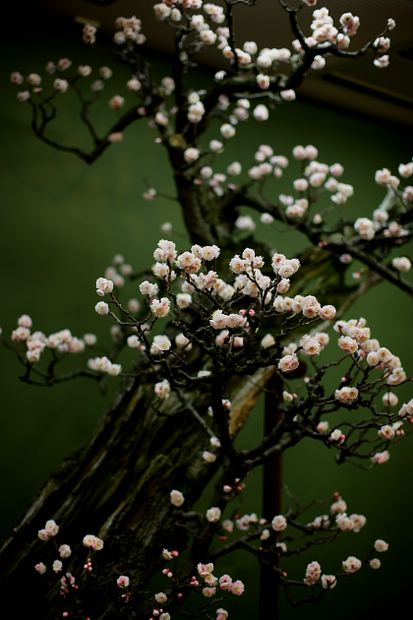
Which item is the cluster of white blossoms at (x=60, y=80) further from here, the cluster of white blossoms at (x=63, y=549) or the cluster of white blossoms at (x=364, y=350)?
the cluster of white blossoms at (x=63, y=549)

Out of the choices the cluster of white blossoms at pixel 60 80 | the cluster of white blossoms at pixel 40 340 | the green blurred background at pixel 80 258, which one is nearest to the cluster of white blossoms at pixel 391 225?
the green blurred background at pixel 80 258

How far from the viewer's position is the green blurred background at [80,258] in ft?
12.5

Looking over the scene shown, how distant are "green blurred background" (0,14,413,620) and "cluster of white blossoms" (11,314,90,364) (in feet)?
0.87

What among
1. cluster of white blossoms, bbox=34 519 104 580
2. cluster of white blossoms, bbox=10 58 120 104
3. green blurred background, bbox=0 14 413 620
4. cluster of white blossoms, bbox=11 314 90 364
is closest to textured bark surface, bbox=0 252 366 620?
cluster of white blossoms, bbox=34 519 104 580

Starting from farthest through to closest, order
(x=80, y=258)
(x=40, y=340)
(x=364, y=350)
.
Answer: (x=80, y=258)
(x=40, y=340)
(x=364, y=350)

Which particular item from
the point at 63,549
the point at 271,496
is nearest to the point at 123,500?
the point at 63,549

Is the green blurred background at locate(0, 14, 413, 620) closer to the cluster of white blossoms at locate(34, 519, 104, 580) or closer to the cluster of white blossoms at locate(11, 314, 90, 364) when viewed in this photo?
the cluster of white blossoms at locate(11, 314, 90, 364)

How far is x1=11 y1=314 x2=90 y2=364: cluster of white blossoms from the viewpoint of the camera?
3289 mm

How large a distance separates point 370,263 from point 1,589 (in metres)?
2.27

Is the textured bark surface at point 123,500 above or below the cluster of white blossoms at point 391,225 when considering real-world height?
below

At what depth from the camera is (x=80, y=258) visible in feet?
13.3

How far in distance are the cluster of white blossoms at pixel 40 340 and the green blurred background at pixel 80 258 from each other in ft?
0.87

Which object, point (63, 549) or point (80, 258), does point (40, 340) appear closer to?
Answer: point (80, 258)

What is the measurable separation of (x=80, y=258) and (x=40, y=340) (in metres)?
0.75
